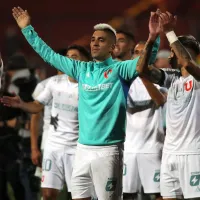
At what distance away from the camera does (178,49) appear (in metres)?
7.00

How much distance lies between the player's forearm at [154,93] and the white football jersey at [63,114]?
1001mm

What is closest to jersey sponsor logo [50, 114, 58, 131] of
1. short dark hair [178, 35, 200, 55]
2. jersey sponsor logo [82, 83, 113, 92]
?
jersey sponsor logo [82, 83, 113, 92]

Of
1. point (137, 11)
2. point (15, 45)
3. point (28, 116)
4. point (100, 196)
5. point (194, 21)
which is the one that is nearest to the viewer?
point (100, 196)

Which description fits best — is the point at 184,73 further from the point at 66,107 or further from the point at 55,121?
the point at 55,121

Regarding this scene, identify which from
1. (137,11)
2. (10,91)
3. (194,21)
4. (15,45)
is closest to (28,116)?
(10,91)

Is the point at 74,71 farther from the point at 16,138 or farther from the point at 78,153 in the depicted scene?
the point at 16,138

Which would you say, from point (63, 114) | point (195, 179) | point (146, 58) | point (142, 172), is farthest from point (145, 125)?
point (146, 58)

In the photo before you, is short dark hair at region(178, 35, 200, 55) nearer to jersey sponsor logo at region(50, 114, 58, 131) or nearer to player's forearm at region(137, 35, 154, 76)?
player's forearm at region(137, 35, 154, 76)

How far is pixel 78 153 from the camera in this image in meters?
7.52

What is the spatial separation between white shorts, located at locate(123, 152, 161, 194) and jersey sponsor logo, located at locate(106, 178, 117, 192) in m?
1.67

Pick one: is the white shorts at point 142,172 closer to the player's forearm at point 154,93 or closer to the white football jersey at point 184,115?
the player's forearm at point 154,93

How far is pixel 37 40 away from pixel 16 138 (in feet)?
9.16

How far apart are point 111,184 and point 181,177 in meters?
0.78

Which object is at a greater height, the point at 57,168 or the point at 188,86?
the point at 188,86
